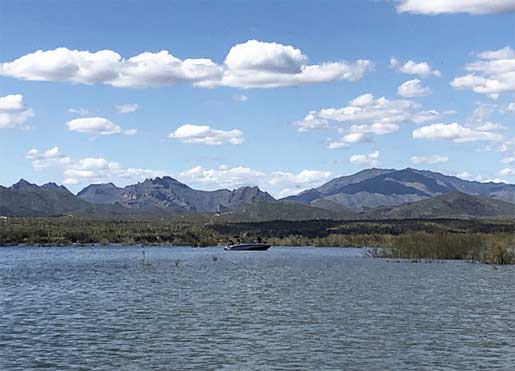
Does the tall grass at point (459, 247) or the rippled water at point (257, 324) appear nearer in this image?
the rippled water at point (257, 324)

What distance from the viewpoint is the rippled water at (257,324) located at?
34656 millimetres

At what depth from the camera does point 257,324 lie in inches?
1804

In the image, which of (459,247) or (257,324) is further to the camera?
(459,247)

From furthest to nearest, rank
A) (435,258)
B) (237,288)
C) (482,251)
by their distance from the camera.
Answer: (435,258) < (482,251) < (237,288)

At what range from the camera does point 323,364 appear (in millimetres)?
33531

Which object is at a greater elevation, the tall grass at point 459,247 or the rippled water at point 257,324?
the tall grass at point 459,247

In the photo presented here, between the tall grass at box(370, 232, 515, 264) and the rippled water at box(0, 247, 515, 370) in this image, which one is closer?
the rippled water at box(0, 247, 515, 370)

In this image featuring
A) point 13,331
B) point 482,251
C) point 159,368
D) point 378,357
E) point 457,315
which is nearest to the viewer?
point 159,368

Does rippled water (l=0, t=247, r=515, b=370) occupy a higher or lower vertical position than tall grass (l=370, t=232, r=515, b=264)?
lower

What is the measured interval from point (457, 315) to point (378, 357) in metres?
17.5

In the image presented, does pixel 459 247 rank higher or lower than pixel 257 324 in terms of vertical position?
higher

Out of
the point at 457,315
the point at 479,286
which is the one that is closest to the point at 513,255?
the point at 479,286

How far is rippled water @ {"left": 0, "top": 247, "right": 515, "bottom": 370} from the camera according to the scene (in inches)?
1364

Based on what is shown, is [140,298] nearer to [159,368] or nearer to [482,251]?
[159,368]
